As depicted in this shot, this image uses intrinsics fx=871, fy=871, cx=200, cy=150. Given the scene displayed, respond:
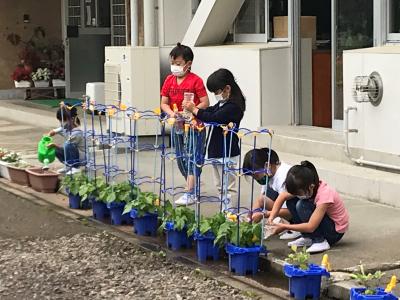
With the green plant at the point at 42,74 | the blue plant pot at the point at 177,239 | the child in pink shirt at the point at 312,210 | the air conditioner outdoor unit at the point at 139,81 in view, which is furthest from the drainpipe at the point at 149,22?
the child in pink shirt at the point at 312,210

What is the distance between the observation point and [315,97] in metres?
11.8

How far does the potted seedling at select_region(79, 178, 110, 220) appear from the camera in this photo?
28.0 ft

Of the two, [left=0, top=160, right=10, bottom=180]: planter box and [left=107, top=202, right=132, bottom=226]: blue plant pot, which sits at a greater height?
[left=0, top=160, right=10, bottom=180]: planter box

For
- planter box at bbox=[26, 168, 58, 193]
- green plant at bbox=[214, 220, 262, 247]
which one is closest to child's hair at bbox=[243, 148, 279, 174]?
green plant at bbox=[214, 220, 262, 247]

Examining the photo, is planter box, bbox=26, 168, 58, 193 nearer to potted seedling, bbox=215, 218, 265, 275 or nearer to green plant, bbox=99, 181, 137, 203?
green plant, bbox=99, 181, 137, 203

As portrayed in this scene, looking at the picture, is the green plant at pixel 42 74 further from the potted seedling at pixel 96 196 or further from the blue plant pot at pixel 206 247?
the blue plant pot at pixel 206 247

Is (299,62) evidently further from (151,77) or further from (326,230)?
(326,230)

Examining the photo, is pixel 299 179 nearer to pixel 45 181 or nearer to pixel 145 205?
pixel 145 205

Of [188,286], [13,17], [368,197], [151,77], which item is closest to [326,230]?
[188,286]

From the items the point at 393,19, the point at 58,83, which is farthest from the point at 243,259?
the point at 58,83

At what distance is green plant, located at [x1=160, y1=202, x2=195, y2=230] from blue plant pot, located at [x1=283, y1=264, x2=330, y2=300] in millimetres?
1442

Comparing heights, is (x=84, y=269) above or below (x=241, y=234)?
below

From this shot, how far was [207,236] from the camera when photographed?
6.91 meters

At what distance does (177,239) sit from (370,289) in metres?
2.24
